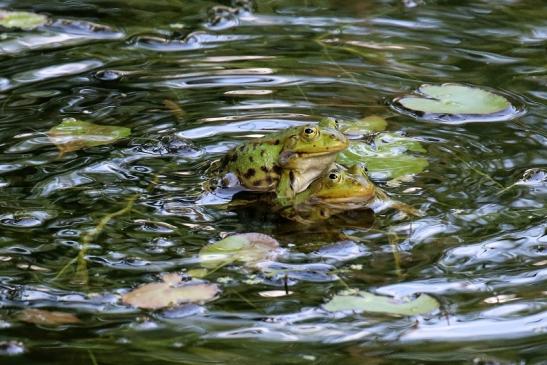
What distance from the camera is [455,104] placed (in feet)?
17.1

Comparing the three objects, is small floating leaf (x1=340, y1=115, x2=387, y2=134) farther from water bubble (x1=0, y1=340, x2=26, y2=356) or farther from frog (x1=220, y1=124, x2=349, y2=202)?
water bubble (x1=0, y1=340, x2=26, y2=356)

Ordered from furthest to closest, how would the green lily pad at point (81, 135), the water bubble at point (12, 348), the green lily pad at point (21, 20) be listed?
the green lily pad at point (21, 20) → the green lily pad at point (81, 135) → the water bubble at point (12, 348)

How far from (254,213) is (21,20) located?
9.39ft

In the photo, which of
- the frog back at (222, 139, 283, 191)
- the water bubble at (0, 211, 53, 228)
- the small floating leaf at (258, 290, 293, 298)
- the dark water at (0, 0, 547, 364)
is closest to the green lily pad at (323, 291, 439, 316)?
the dark water at (0, 0, 547, 364)

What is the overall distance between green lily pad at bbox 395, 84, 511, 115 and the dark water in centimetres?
10

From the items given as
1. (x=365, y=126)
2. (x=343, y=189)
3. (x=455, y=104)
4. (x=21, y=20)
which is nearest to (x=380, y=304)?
(x=343, y=189)

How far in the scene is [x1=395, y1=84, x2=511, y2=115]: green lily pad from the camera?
519cm

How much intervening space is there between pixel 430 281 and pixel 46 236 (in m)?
1.43

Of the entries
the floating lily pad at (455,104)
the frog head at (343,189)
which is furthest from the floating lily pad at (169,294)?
the floating lily pad at (455,104)

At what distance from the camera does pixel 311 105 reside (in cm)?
532

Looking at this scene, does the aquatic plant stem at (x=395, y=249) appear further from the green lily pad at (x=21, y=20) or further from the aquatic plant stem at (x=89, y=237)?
the green lily pad at (x=21, y=20)

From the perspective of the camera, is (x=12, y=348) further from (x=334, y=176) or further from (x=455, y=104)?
(x=455, y=104)

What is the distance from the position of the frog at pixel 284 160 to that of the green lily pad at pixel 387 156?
22 centimetres

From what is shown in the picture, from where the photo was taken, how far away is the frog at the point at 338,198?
4.24 meters
